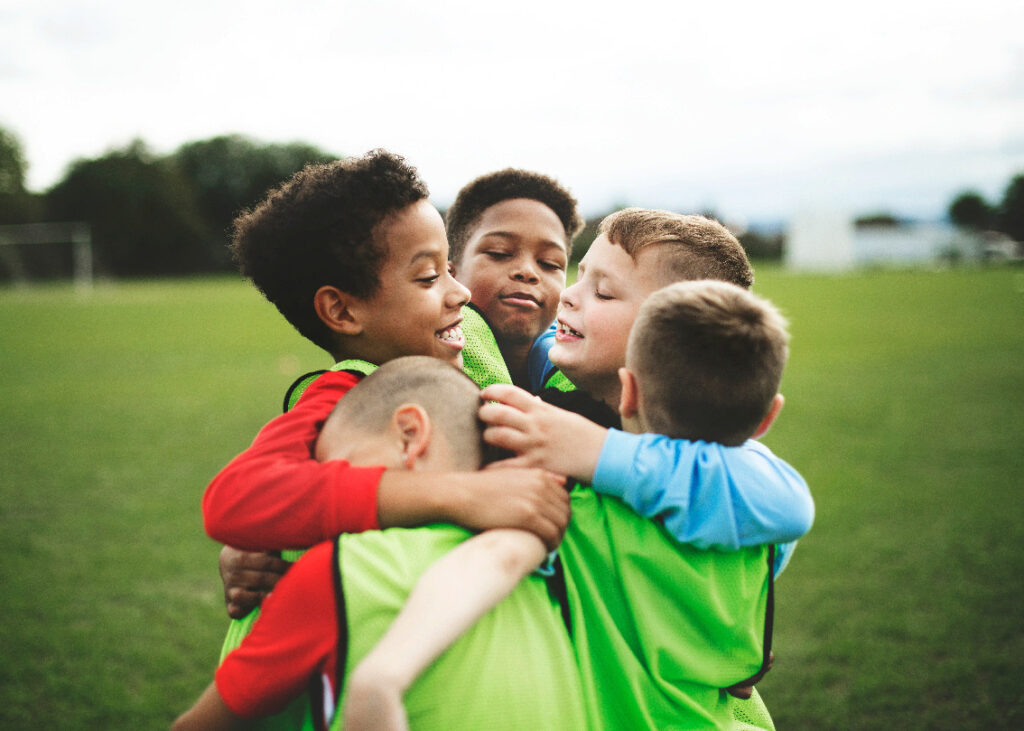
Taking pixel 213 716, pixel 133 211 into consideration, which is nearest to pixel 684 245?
pixel 213 716

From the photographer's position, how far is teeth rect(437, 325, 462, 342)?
1.91 meters

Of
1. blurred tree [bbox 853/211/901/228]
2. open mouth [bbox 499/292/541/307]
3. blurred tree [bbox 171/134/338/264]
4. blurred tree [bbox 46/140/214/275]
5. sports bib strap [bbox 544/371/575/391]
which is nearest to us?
sports bib strap [bbox 544/371/575/391]

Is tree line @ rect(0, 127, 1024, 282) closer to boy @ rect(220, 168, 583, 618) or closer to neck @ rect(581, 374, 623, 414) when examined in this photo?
boy @ rect(220, 168, 583, 618)

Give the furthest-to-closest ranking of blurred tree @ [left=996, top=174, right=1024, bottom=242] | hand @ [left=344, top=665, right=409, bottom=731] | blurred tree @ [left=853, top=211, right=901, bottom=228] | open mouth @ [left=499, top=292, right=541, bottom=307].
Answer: blurred tree @ [left=853, top=211, right=901, bottom=228] < blurred tree @ [left=996, top=174, right=1024, bottom=242] < open mouth @ [left=499, top=292, right=541, bottom=307] < hand @ [left=344, top=665, right=409, bottom=731]

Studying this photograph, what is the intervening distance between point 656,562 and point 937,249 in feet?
237

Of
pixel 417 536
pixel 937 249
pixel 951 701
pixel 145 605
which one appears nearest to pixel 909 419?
pixel 951 701

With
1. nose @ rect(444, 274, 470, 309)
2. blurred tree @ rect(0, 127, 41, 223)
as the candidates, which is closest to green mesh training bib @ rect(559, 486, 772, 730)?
nose @ rect(444, 274, 470, 309)

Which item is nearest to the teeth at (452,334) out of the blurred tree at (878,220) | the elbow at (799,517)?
the elbow at (799,517)

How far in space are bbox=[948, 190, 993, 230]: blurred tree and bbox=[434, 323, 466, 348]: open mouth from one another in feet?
323

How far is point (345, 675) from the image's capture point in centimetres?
120

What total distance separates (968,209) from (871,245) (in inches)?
1231

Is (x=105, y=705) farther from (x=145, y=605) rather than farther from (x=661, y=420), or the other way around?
(x=661, y=420)

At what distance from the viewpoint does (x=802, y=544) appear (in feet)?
17.0

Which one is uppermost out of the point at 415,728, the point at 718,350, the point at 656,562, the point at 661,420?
the point at 718,350
